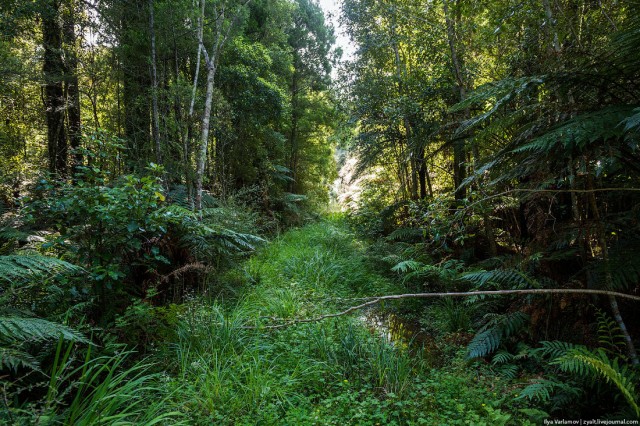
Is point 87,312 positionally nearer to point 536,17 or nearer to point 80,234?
point 80,234

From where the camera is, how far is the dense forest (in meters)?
1.96

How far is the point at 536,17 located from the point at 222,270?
5058mm

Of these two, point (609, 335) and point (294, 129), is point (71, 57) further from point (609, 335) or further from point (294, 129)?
point (609, 335)

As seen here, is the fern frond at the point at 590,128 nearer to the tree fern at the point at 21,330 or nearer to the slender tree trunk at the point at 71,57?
the tree fern at the point at 21,330

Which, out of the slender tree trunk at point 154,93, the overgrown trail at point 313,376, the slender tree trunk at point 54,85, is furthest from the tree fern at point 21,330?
the slender tree trunk at point 54,85

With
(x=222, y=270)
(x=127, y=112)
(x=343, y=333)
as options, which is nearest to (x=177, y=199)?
(x=222, y=270)

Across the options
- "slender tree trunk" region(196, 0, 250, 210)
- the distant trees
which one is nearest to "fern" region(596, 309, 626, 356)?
the distant trees

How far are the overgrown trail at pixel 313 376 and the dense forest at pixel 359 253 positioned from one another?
0.02 meters

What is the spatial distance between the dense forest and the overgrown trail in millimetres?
23

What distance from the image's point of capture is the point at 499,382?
2480 mm

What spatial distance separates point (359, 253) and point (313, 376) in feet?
15.2

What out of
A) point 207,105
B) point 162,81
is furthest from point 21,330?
point 162,81

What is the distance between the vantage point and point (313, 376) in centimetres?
274

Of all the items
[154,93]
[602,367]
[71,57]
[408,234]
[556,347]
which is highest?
[71,57]
